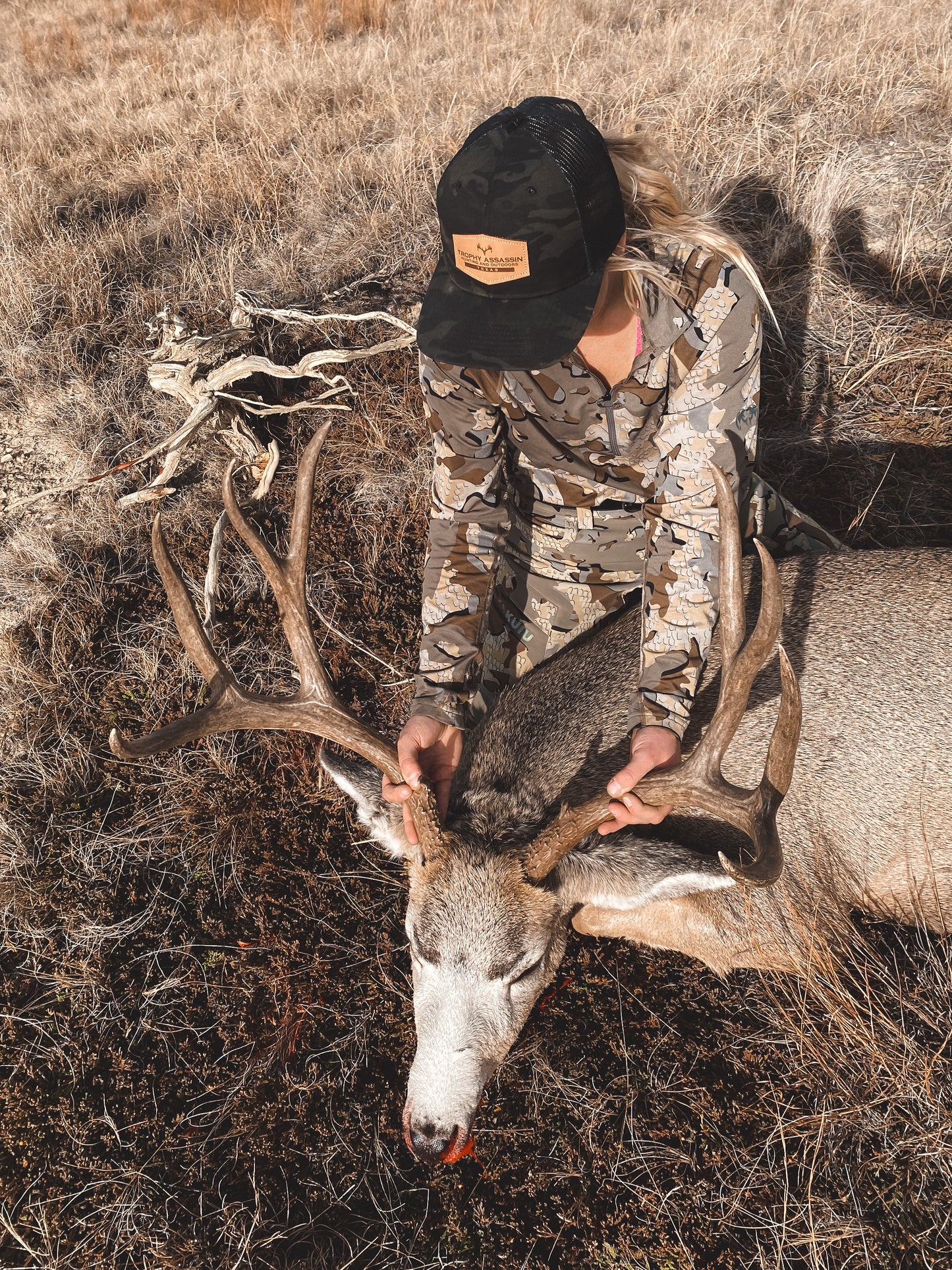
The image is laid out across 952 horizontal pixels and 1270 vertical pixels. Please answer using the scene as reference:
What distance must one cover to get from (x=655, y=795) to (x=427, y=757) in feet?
2.89

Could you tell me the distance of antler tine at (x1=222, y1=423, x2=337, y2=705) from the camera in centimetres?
278

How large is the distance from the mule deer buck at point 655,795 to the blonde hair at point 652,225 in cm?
77

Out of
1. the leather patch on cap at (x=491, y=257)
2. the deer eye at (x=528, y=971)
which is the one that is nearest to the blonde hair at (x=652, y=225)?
the leather patch on cap at (x=491, y=257)

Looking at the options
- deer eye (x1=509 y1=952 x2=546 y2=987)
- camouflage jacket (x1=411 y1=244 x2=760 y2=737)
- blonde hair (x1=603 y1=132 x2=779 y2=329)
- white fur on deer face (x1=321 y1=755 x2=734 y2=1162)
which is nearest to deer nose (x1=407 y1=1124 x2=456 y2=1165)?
white fur on deer face (x1=321 y1=755 x2=734 y2=1162)

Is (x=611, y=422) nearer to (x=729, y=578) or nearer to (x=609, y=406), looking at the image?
(x=609, y=406)

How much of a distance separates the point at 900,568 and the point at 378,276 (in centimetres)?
374

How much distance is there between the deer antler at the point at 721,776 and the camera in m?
2.39

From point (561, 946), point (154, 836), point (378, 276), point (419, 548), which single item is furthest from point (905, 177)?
point (154, 836)

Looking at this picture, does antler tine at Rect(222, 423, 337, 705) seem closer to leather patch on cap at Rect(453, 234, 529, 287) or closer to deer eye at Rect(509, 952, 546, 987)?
leather patch on cap at Rect(453, 234, 529, 287)

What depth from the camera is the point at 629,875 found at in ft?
8.96

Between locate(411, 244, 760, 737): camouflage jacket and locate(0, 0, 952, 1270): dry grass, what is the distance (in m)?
1.01

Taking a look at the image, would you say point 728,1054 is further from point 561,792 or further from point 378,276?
point 378,276

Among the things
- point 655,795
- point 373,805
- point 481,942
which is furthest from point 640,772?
point 373,805

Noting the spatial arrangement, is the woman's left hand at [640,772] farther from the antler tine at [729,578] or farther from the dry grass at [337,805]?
the dry grass at [337,805]
